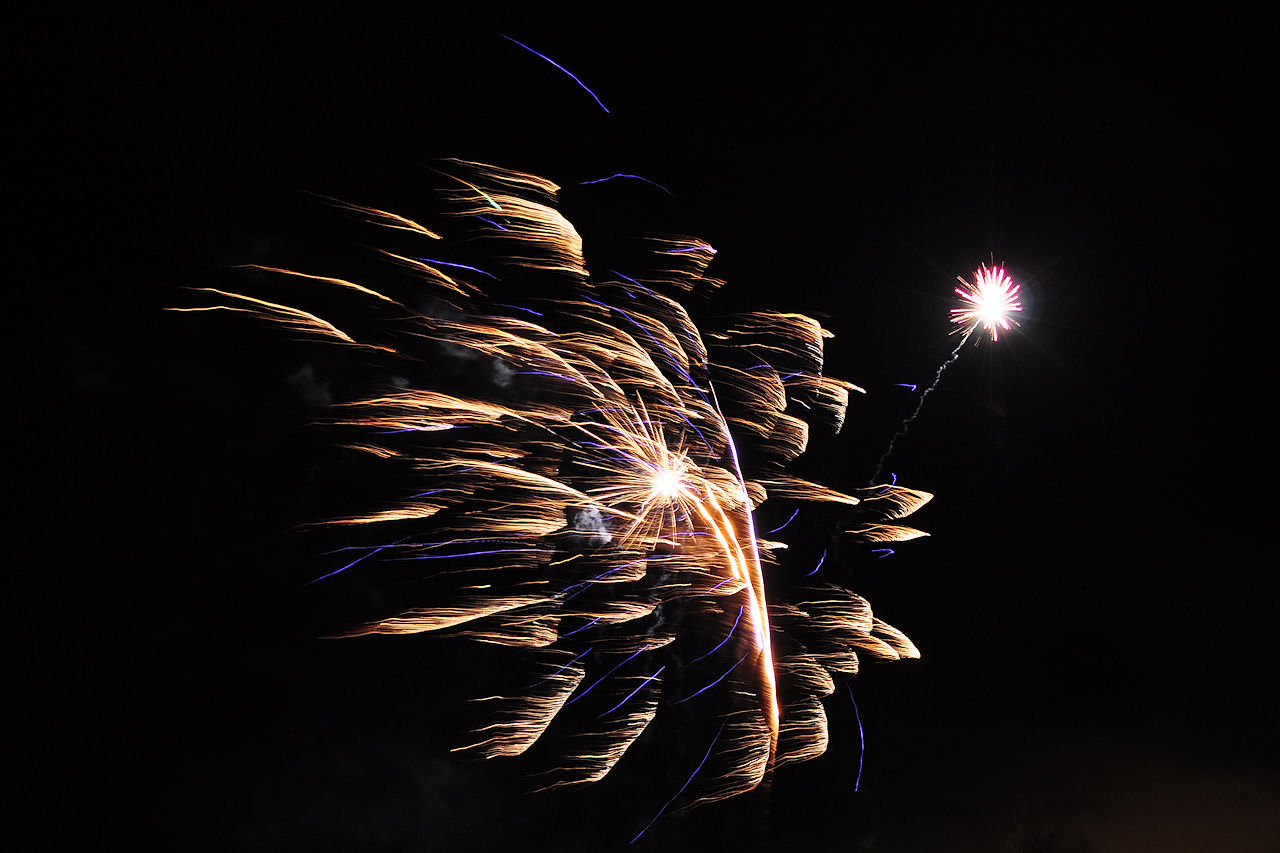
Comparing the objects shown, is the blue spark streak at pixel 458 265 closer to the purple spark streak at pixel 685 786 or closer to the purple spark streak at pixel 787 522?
the purple spark streak at pixel 787 522

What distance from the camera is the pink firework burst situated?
6129 mm

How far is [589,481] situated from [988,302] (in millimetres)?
3665

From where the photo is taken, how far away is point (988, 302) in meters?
6.15

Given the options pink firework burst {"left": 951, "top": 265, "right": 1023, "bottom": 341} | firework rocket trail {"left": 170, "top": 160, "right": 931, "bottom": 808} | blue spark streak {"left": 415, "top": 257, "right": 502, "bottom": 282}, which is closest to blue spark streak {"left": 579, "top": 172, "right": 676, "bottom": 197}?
firework rocket trail {"left": 170, "top": 160, "right": 931, "bottom": 808}

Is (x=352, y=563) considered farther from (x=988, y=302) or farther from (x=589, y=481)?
(x=988, y=302)

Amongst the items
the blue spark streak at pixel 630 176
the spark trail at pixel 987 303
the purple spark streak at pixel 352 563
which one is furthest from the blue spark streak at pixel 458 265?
the spark trail at pixel 987 303

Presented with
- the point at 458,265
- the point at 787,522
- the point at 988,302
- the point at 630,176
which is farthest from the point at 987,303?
the point at 458,265

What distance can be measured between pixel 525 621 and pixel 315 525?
1657 mm

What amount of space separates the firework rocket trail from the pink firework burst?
44.6 inches

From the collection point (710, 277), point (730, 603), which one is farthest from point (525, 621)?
point (710, 277)

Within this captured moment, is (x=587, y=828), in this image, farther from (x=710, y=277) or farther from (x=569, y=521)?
(x=710, y=277)

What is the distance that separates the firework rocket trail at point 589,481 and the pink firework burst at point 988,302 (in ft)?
3.71

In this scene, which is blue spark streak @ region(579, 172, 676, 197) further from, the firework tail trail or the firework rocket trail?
the firework tail trail

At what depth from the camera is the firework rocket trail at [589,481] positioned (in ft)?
16.5
